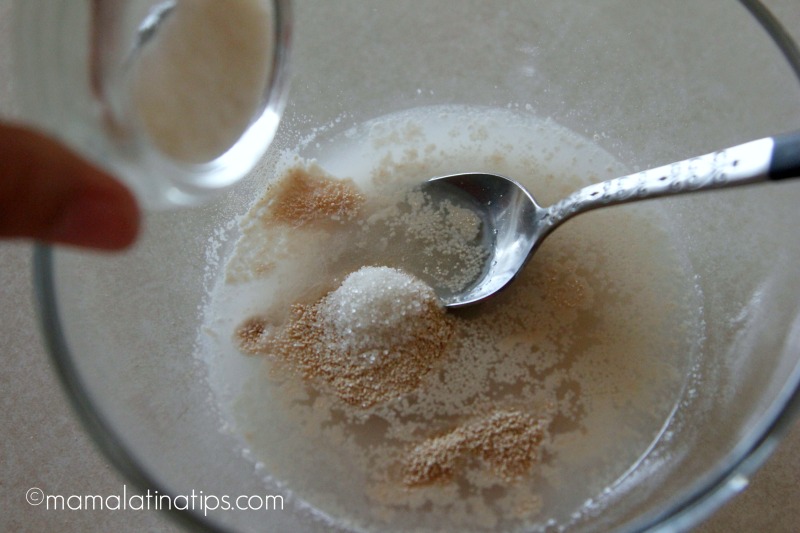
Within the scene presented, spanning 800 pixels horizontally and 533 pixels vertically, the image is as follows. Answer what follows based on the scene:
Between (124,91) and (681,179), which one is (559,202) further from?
(124,91)

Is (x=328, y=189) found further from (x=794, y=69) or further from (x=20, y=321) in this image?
(x=794, y=69)

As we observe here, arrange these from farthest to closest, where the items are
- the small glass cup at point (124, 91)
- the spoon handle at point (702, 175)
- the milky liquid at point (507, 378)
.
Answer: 1. the milky liquid at point (507, 378)
2. the spoon handle at point (702, 175)
3. the small glass cup at point (124, 91)

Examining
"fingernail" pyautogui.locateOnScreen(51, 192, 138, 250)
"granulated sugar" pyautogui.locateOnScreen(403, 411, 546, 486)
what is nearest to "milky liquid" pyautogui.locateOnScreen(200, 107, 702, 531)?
"granulated sugar" pyautogui.locateOnScreen(403, 411, 546, 486)

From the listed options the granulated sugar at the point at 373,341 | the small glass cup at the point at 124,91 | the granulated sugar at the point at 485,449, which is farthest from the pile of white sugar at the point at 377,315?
the small glass cup at the point at 124,91

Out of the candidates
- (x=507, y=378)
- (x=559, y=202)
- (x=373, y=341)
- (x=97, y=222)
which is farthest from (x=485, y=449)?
(x=97, y=222)

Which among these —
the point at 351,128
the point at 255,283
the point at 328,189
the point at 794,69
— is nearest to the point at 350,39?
the point at 351,128

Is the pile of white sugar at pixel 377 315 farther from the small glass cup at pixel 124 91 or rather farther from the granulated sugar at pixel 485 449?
the small glass cup at pixel 124 91

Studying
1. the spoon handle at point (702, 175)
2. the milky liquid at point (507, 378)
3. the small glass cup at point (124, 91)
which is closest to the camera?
the small glass cup at point (124, 91)
